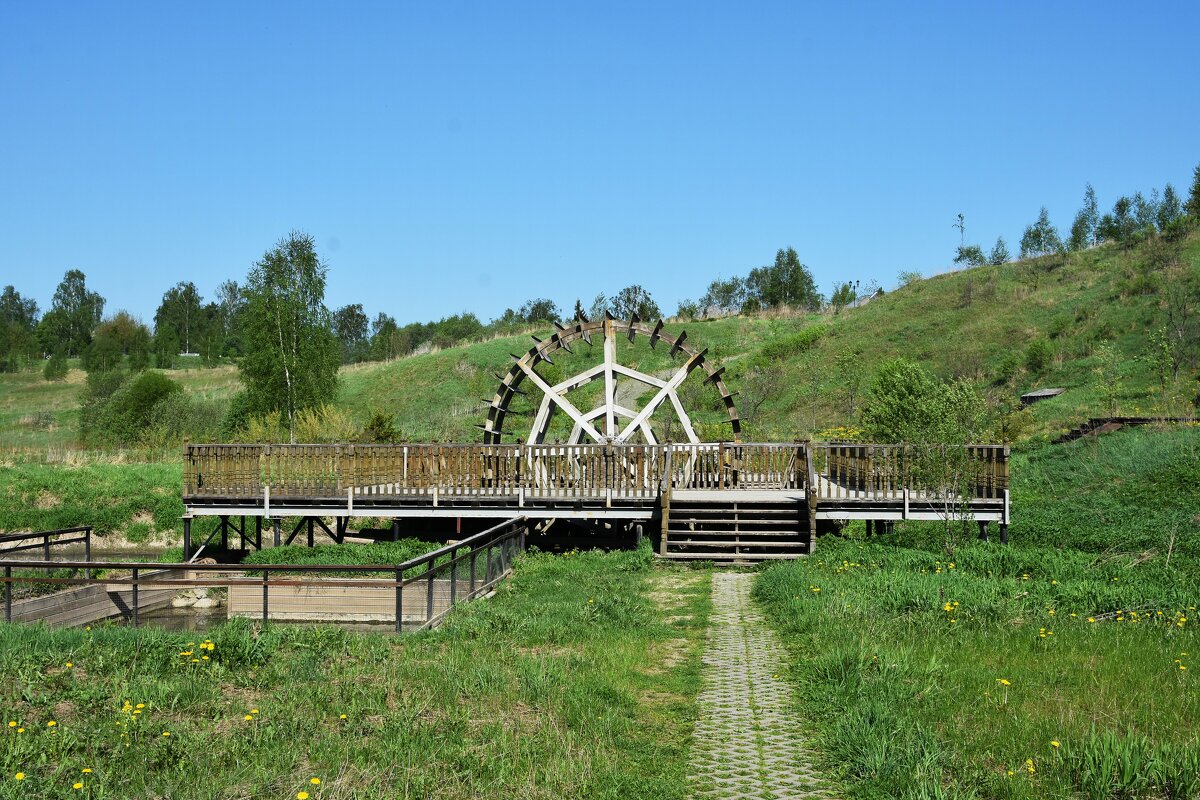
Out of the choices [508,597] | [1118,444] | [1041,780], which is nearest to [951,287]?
[1118,444]

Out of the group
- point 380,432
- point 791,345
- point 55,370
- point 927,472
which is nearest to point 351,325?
point 55,370

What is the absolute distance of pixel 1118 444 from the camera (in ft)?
93.2

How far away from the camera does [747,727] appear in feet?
27.0

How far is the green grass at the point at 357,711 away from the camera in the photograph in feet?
22.4

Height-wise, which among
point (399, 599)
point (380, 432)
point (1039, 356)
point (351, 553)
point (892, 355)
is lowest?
point (351, 553)

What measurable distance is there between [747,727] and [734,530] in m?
12.0

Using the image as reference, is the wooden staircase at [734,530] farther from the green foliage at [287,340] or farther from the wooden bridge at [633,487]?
the green foliage at [287,340]

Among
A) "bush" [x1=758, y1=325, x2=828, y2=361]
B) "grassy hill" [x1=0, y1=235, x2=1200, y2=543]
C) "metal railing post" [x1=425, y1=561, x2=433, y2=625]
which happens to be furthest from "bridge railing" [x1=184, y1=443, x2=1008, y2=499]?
"bush" [x1=758, y1=325, x2=828, y2=361]

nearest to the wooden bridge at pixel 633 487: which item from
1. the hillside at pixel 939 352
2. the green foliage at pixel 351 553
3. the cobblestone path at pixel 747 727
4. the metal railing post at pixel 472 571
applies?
the green foliage at pixel 351 553

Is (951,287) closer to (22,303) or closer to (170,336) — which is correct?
(170,336)

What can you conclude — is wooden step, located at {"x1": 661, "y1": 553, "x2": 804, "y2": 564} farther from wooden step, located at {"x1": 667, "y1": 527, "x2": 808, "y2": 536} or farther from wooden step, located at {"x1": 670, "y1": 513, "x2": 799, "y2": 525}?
wooden step, located at {"x1": 670, "y1": 513, "x2": 799, "y2": 525}

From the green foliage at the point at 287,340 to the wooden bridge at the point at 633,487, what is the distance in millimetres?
20791

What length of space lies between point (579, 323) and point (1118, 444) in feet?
48.7

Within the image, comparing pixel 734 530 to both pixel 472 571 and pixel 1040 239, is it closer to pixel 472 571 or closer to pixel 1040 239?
pixel 472 571
